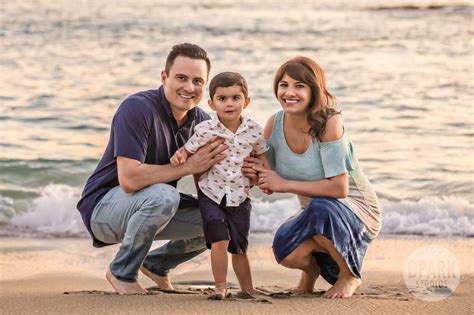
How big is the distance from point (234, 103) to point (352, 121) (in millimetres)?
6834

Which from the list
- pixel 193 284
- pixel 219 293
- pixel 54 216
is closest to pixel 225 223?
pixel 219 293

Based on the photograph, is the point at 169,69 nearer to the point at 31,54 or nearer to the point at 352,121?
the point at 352,121

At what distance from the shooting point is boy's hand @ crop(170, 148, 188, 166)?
4723 millimetres

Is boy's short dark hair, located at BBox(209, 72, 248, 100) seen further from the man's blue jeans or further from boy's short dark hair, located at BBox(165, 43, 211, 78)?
the man's blue jeans

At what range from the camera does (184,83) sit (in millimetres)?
4926

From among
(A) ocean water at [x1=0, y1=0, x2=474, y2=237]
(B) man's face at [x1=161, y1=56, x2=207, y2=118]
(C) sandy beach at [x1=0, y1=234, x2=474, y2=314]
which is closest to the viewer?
(C) sandy beach at [x1=0, y1=234, x2=474, y2=314]

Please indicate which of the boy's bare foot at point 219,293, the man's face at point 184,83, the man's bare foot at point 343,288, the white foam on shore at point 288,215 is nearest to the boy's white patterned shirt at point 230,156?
the man's face at point 184,83

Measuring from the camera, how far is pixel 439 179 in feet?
29.9

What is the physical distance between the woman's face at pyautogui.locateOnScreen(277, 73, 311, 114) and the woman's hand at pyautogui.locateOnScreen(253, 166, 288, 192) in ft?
1.09

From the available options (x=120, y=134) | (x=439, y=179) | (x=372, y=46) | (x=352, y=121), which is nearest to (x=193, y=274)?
(x=120, y=134)

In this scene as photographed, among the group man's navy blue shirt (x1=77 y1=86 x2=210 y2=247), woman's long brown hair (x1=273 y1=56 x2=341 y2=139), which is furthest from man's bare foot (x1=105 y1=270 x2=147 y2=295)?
woman's long brown hair (x1=273 y1=56 x2=341 y2=139)

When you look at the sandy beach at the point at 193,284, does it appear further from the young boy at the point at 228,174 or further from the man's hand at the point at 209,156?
the man's hand at the point at 209,156

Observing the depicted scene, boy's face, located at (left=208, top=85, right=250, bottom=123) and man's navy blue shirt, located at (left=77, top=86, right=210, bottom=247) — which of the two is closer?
boy's face, located at (left=208, top=85, right=250, bottom=123)

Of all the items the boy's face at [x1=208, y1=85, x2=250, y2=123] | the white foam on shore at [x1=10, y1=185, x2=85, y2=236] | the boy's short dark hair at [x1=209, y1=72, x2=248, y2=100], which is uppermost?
the boy's short dark hair at [x1=209, y1=72, x2=248, y2=100]
